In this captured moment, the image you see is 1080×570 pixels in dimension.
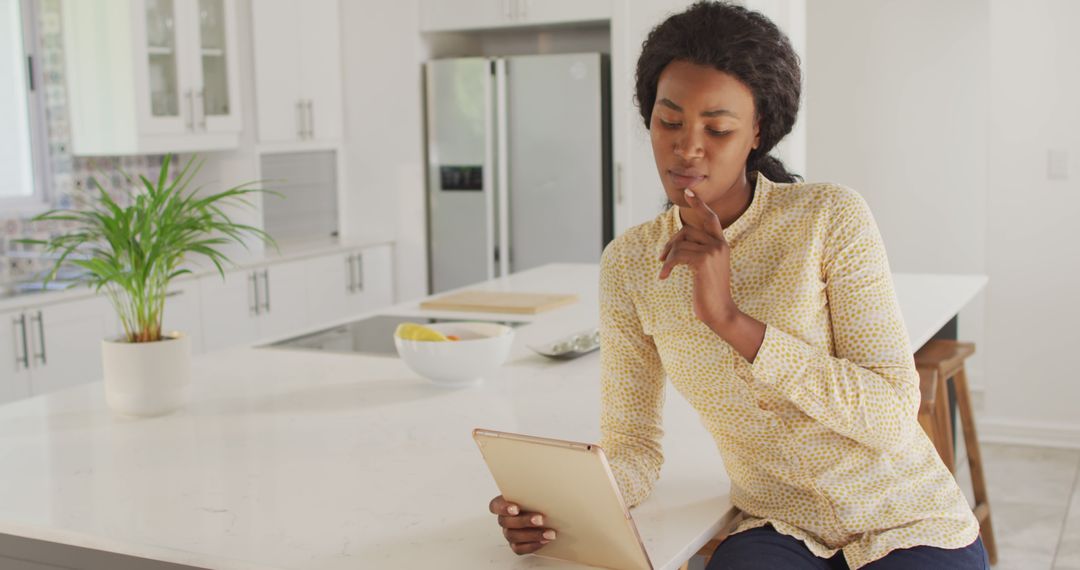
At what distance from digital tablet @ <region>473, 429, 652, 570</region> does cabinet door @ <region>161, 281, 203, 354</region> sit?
10.1 ft

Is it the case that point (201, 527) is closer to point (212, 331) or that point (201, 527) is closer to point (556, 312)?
point (556, 312)

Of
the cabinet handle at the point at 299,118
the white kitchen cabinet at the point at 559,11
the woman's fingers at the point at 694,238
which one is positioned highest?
the white kitchen cabinet at the point at 559,11

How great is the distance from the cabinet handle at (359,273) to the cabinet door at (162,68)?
109 cm

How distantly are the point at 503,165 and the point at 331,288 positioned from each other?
0.98m

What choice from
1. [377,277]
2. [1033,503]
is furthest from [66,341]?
[1033,503]

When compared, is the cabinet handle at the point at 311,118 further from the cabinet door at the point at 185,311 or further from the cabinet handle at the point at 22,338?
the cabinet handle at the point at 22,338

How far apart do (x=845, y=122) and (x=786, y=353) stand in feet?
14.4

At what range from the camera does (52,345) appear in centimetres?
383

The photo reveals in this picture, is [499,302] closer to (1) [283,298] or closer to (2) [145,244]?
(2) [145,244]

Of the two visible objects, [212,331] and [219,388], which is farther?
[212,331]

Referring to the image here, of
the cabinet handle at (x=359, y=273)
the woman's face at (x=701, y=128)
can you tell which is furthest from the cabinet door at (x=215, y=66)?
the woman's face at (x=701, y=128)

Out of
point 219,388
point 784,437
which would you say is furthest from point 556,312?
point 784,437

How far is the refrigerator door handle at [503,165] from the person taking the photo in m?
5.30

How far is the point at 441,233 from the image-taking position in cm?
560
